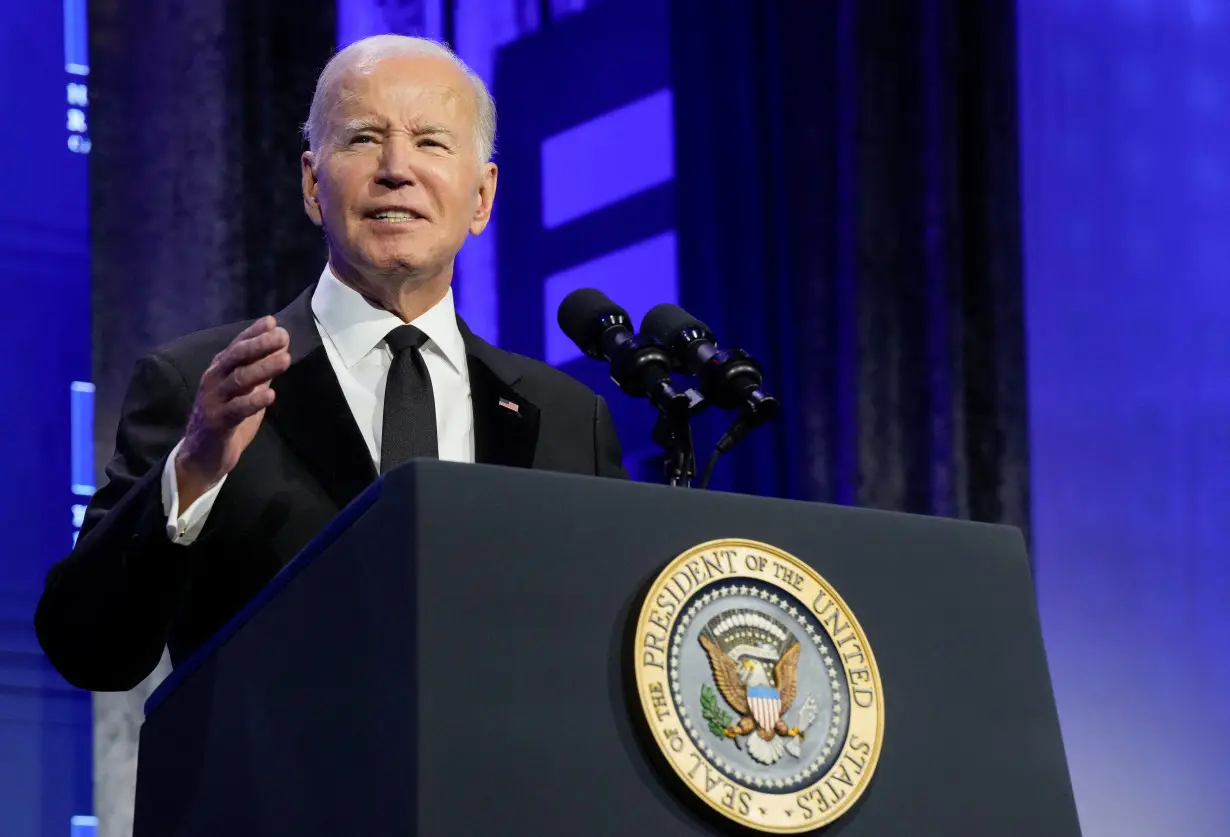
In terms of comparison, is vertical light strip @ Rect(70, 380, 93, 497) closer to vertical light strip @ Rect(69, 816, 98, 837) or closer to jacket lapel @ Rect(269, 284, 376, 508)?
vertical light strip @ Rect(69, 816, 98, 837)

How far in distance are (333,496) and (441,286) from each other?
37 cm

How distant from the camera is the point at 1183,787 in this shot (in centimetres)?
342

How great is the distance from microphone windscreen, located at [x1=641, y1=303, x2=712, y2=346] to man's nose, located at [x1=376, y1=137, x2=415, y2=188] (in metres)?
0.31

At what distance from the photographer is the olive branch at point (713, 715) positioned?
101 centimetres

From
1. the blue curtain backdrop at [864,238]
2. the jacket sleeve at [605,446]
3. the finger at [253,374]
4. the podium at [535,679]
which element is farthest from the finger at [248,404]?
the blue curtain backdrop at [864,238]

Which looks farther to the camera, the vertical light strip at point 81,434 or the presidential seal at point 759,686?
the vertical light strip at point 81,434

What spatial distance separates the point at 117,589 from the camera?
129cm

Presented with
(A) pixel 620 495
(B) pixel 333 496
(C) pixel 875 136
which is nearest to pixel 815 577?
(A) pixel 620 495

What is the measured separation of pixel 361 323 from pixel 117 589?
511 mm

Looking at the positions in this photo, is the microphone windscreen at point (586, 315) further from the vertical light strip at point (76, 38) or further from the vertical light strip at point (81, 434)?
the vertical light strip at point (76, 38)

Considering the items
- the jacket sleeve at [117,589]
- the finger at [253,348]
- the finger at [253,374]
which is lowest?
the jacket sleeve at [117,589]

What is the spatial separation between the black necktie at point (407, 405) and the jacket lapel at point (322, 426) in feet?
0.10

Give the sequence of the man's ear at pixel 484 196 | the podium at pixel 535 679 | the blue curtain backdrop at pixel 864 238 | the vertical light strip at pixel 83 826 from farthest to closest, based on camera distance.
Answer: the blue curtain backdrop at pixel 864 238 < the vertical light strip at pixel 83 826 < the man's ear at pixel 484 196 < the podium at pixel 535 679

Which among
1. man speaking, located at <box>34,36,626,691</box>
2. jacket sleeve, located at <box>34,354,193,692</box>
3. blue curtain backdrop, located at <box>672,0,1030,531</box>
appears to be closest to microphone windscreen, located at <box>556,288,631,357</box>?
man speaking, located at <box>34,36,626,691</box>
